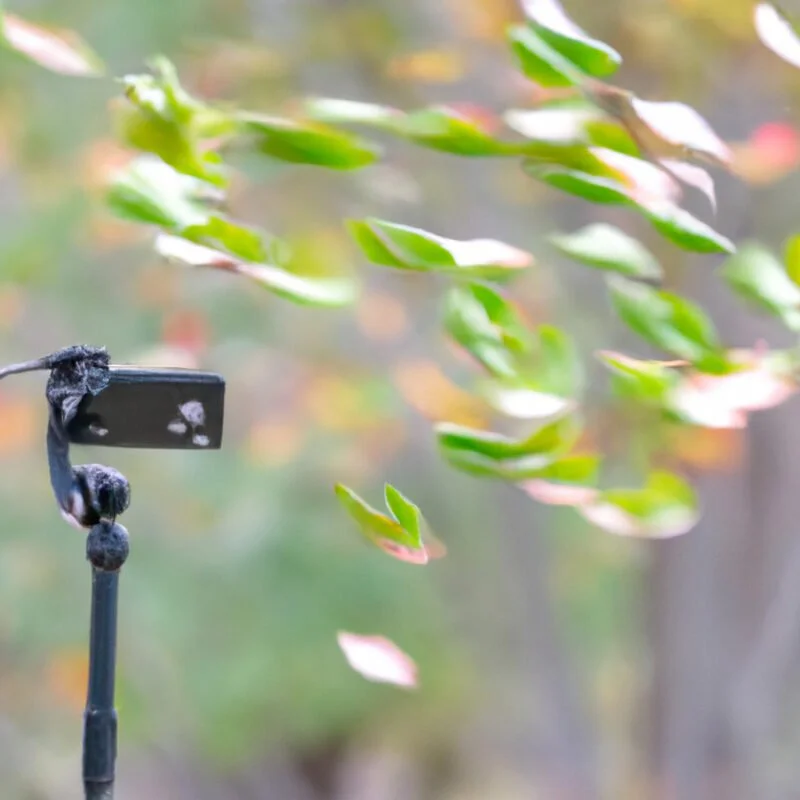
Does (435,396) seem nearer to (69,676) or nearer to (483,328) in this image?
(483,328)

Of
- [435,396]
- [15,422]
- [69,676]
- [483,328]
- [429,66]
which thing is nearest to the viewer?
[483,328]

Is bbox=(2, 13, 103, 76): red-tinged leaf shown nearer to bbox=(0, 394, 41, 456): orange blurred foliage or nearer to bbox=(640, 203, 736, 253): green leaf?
bbox=(640, 203, 736, 253): green leaf

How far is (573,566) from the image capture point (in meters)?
3.76

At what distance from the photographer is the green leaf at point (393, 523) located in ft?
1.73

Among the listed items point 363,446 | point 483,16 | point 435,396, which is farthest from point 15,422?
point 483,16

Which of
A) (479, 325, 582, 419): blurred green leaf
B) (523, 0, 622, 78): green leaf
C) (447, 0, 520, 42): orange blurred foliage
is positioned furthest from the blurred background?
(523, 0, 622, 78): green leaf

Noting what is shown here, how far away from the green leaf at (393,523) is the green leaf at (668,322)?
228 millimetres

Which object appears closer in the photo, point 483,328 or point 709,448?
point 483,328

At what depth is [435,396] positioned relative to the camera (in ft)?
6.86

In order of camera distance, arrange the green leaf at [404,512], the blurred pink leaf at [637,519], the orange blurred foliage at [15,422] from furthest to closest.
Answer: the orange blurred foliage at [15,422], the blurred pink leaf at [637,519], the green leaf at [404,512]

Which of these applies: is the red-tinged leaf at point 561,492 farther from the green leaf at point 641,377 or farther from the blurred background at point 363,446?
the blurred background at point 363,446

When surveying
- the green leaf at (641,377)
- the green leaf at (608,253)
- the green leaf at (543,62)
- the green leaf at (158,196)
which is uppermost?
the green leaf at (543,62)

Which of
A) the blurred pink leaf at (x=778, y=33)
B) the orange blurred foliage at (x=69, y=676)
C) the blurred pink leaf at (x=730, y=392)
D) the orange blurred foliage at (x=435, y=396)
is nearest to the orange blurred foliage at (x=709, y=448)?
the orange blurred foliage at (x=435, y=396)

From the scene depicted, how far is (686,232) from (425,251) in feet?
0.49
